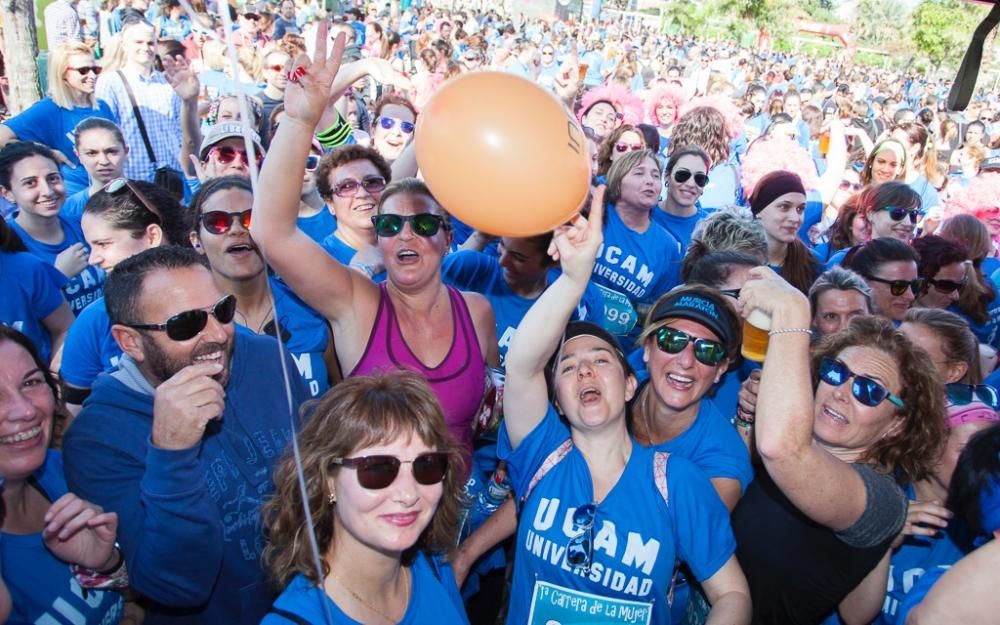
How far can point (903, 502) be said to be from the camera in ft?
6.23

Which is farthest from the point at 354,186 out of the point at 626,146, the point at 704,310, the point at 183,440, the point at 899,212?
the point at 899,212

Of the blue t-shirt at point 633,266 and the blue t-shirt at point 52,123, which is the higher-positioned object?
the blue t-shirt at point 633,266

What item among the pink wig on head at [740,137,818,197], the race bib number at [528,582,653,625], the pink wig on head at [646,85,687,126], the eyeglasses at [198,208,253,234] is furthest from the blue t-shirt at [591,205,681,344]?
the pink wig on head at [646,85,687,126]

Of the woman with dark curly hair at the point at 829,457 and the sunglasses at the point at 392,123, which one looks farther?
the sunglasses at the point at 392,123

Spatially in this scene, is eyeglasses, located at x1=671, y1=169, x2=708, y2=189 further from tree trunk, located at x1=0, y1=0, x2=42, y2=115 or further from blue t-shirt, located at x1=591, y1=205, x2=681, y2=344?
tree trunk, located at x1=0, y1=0, x2=42, y2=115

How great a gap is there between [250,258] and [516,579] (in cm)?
154

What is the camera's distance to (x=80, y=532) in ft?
5.39

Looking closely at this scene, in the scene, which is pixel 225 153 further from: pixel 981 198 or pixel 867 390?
pixel 981 198

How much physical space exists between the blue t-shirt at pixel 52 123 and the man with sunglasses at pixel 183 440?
12.5 feet

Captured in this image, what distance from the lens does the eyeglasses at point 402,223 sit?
254 centimetres

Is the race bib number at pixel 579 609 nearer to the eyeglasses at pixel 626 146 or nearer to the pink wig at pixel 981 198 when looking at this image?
the eyeglasses at pixel 626 146

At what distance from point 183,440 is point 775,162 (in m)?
6.11

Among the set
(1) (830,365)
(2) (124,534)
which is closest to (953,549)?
(1) (830,365)

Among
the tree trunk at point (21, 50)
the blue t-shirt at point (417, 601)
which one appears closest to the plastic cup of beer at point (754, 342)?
the blue t-shirt at point (417, 601)
